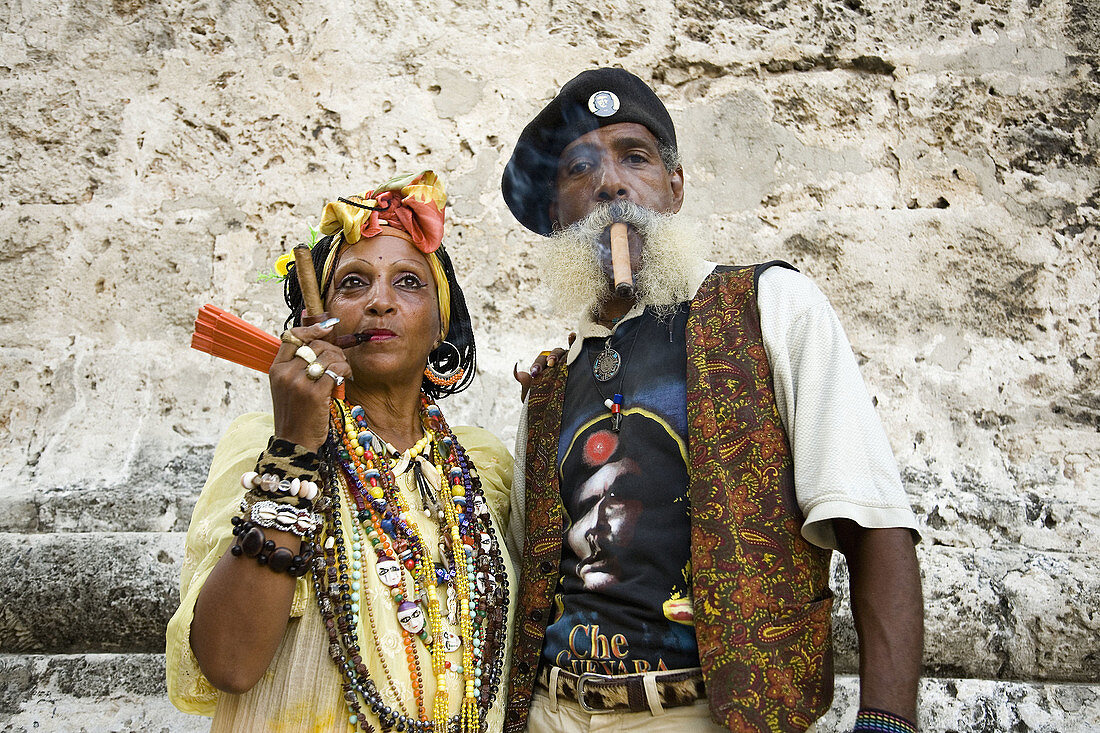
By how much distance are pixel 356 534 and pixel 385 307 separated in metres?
0.55

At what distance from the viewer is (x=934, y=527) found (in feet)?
9.07

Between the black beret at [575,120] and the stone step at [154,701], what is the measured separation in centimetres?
163

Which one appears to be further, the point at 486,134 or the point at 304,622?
the point at 486,134

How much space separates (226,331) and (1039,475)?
8.03 feet

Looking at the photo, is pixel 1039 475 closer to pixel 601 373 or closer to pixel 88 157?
pixel 601 373

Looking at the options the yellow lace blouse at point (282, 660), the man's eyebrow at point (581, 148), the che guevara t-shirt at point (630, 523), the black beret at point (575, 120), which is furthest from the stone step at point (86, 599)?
the man's eyebrow at point (581, 148)

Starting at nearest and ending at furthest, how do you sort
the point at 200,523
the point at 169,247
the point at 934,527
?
the point at 200,523, the point at 934,527, the point at 169,247

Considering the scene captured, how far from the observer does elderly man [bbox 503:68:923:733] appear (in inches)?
66.1

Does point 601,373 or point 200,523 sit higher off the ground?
point 601,373

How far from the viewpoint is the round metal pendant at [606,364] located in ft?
7.06

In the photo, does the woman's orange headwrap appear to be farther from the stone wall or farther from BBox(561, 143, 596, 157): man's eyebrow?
the stone wall

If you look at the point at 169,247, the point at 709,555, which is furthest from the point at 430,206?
the point at 169,247

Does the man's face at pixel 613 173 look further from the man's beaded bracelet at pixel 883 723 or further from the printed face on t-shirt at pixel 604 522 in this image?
the man's beaded bracelet at pixel 883 723

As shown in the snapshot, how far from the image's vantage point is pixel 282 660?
1827 millimetres
